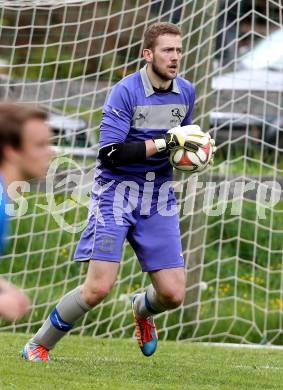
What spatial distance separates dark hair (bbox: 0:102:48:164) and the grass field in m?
1.93

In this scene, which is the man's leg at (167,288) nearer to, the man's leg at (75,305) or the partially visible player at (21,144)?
the man's leg at (75,305)

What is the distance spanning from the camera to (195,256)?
886 centimetres

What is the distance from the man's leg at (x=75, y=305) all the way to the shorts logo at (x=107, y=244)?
69 mm

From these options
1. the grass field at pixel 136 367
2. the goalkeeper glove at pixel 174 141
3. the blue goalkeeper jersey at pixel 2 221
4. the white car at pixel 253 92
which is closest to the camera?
the blue goalkeeper jersey at pixel 2 221

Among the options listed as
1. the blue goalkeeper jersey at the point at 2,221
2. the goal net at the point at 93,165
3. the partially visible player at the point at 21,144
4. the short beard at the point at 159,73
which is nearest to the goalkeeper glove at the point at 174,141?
the short beard at the point at 159,73

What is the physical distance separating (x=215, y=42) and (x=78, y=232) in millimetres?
1824

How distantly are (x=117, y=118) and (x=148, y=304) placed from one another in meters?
1.09

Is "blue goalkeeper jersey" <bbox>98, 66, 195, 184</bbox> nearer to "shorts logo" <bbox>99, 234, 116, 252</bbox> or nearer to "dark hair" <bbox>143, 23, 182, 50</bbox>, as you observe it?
"dark hair" <bbox>143, 23, 182, 50</bbox>

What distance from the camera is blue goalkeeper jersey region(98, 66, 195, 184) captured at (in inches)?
252

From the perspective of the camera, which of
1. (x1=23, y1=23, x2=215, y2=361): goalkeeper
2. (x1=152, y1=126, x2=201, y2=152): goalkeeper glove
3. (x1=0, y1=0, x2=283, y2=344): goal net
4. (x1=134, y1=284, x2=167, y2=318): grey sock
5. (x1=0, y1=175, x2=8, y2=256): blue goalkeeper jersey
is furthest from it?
(x1=0, y1=0, x2=283, y2=344): goal net

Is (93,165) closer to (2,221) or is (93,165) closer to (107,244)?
(107,244)

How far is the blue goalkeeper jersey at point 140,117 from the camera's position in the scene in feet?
21.0

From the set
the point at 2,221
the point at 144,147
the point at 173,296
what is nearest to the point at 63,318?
the point at 173,296

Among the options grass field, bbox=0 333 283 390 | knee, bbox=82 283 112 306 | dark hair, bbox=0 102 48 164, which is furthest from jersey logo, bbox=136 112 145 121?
dark hair, bbox=0 102 48 164
